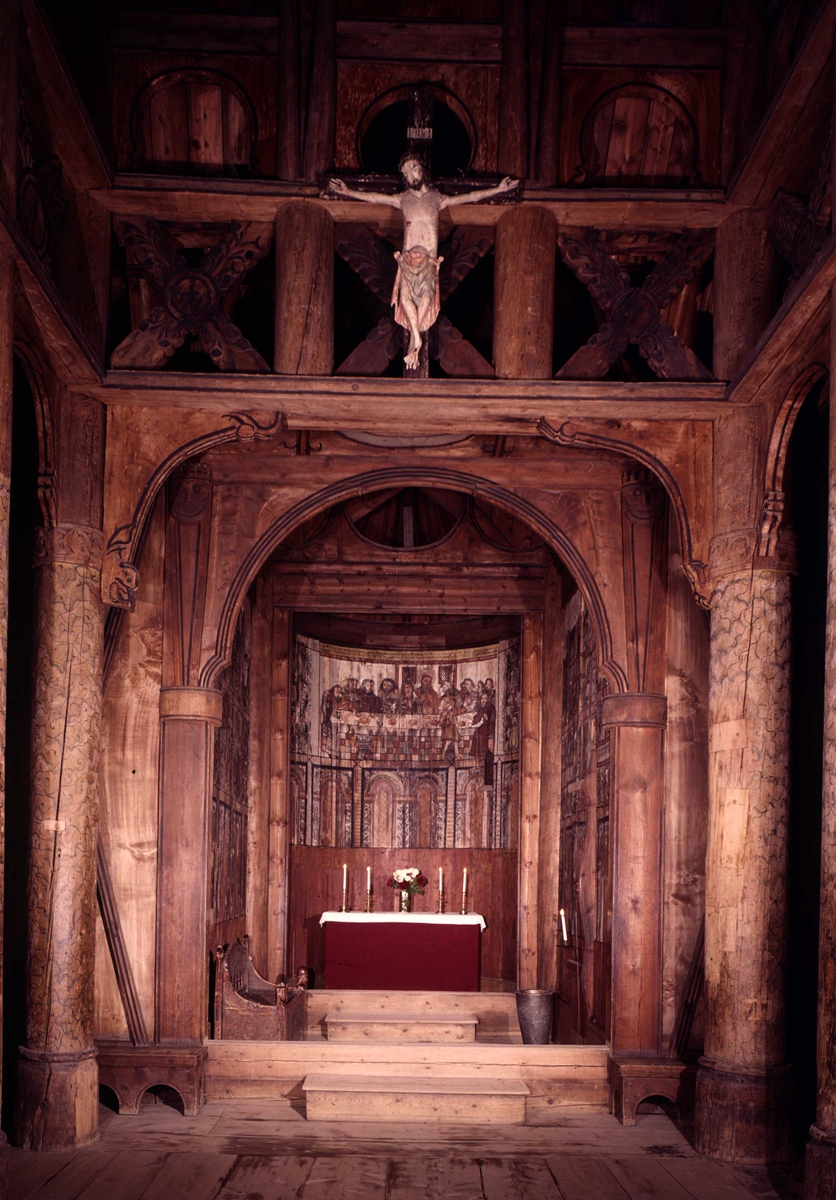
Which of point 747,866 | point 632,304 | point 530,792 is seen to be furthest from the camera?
point 530,792

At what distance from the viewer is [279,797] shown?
1167 centimetres

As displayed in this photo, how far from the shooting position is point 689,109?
6934 millimetres

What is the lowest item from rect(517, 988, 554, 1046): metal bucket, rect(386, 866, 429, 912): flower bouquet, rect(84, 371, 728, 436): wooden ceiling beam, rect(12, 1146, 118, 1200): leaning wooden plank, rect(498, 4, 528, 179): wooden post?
rect(517, 988, 554, 1046): metal bucket

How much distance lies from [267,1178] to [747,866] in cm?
281

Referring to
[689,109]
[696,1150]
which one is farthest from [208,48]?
[696,1150]

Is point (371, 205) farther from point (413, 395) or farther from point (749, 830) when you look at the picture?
point (749, 830)

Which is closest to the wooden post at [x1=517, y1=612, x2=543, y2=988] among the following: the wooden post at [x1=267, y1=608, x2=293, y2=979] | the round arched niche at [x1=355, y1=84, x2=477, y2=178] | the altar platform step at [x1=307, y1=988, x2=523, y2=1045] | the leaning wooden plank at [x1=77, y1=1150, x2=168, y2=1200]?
the altar platform step at [x1=307, y1=988, x2=523, y2=1045]

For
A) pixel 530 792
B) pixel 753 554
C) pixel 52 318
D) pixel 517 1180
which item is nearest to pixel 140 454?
pixel 52 318

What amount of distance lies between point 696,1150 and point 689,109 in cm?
548

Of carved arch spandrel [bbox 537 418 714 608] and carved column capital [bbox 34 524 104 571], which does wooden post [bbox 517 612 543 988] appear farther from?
carved column capital [bbox 34 524 104 571]

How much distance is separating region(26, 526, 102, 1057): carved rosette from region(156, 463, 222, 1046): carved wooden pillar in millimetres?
1097

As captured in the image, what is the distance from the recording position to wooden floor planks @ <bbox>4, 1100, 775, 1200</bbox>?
593cm

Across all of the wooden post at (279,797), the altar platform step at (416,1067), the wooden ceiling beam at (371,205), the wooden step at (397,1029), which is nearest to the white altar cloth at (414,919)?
the wooden step at (397,1029)

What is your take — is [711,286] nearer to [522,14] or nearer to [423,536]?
[522,14]
